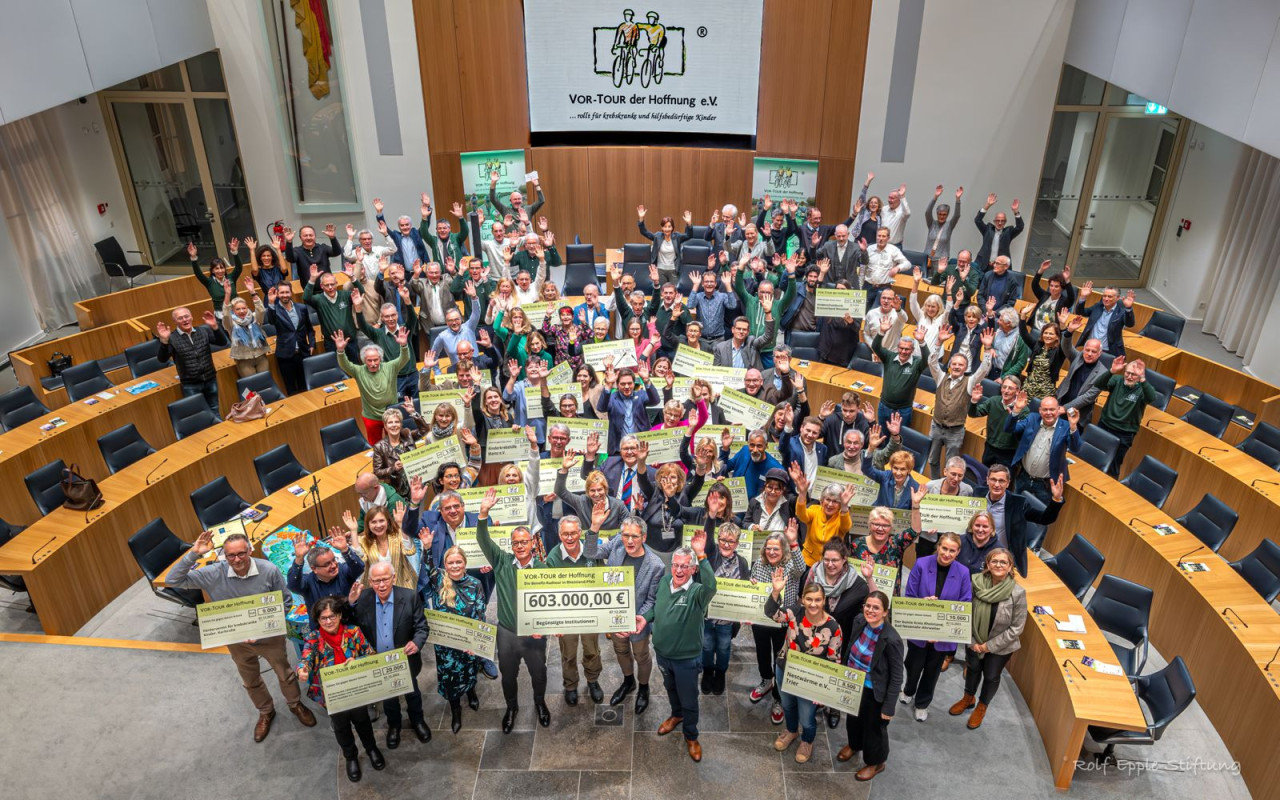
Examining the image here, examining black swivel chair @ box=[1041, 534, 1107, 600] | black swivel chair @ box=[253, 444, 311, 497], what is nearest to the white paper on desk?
black swivel chair @ box=[1041, 534, 1107, 600]

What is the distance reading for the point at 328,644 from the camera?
18.7ft

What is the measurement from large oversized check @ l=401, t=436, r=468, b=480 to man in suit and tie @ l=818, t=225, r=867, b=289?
6.55 m

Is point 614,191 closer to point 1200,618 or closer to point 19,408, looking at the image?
point 19,408

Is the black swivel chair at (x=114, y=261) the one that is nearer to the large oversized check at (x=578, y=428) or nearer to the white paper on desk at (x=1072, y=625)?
the large oversized check at (x=578, y=428)

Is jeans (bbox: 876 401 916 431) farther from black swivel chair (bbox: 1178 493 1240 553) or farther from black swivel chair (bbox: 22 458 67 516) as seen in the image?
black swivel chair (bbox: 22 458 67 516)

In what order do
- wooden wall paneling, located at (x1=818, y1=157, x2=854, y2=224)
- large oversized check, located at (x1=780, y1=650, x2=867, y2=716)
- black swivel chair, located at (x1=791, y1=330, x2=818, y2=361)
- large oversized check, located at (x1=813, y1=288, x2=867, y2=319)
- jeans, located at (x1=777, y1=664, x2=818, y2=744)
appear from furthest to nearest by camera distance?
wooden wall paneling, located at (x1=818, y1=157, x2=854, y2=224), black swivel chair, located at (x1=791, y1=330, x2=818, y2=361), large oversized check, located at (x1=813, y1=288, x2=867, y2=319), jeans, located at (x1=777, y1=664, x2=818, y2=744), large oversized check, located at (x1=780, y1=650, x2=867, y2=716)

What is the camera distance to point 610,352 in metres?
9.18

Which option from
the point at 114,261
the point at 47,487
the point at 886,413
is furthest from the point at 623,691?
the point at 114,261

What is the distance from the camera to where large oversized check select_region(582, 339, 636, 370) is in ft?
30.0

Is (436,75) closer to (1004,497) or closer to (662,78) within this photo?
(662,78)

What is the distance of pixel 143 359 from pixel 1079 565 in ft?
36.7

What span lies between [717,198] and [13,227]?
12189 mm

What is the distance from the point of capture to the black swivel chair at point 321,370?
10328 mm

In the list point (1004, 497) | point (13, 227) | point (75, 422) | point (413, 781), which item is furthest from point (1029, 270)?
point (13, 227)
